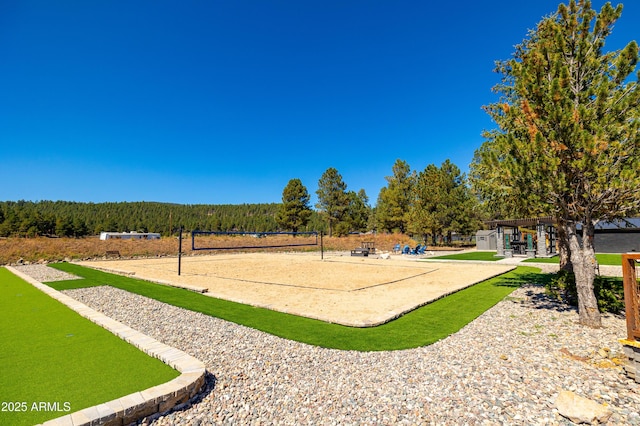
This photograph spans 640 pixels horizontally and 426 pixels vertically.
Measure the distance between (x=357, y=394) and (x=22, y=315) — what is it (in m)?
7.80

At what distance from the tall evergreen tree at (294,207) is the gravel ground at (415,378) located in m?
39.6

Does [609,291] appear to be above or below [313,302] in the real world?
above

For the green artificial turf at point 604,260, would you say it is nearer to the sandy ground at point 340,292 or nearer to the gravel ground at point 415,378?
the sandy ground at point 340,292

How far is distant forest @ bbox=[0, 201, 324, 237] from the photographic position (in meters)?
64.0

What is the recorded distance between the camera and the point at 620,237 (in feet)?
79.3

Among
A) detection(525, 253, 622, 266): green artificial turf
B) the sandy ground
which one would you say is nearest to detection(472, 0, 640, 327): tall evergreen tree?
the sandy ground

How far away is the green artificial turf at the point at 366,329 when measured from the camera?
5.37 m

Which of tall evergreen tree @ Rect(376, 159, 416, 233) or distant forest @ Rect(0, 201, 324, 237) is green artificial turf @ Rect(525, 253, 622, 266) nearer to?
tall evergreen tree @ Rect(376, 159, 416, 233)

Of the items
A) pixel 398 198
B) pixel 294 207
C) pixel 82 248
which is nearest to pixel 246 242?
pixel 294 207

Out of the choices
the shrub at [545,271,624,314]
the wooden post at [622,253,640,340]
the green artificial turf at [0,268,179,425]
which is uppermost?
the wooden post at [622,253,640,340]

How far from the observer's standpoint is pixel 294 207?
4591cm

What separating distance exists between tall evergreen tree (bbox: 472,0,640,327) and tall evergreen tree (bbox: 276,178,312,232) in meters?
39.6

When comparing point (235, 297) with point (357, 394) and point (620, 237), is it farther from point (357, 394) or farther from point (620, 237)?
point (620, 237)

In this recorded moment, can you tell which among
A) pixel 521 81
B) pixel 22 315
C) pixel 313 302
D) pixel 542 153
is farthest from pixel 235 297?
pixel 521 81
